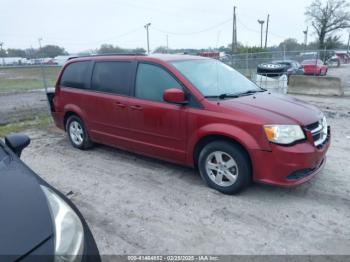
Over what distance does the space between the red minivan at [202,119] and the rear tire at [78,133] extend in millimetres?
144

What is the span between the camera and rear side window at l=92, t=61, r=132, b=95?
4965mm

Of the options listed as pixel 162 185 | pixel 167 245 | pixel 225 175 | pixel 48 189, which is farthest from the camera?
pixel 162 185

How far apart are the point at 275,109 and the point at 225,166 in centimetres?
94

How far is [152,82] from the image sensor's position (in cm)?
464

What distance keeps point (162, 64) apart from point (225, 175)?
1.78 metres

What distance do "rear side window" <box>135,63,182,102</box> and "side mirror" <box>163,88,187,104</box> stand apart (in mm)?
205

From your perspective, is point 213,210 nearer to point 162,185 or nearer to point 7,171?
point 162,185

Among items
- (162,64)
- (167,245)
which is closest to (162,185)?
(167,245)

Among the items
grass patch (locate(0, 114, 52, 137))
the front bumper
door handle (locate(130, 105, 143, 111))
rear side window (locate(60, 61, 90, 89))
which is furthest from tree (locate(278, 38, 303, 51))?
the front bumper

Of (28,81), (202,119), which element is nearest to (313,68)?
(202,119)

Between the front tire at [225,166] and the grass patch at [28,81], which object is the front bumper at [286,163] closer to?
the front tire at [225,166]

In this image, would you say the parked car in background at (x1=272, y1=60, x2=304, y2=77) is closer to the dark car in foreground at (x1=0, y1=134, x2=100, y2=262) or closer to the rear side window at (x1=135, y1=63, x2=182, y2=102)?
the rear side window at (x1=135, y1=63, x2=182, y2=102)

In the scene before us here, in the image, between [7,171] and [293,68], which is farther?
[293,68]

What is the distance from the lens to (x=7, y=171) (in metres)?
2.41
